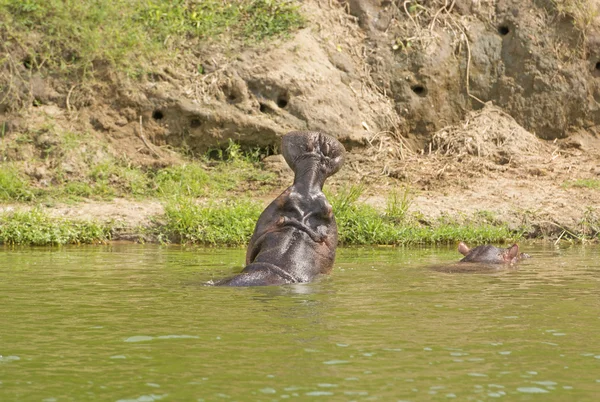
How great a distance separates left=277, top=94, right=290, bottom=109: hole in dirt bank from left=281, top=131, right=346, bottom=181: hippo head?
20.9ft

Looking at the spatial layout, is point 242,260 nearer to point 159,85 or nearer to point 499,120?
point 159,85

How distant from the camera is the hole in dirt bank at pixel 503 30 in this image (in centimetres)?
1660

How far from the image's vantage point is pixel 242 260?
382 inches

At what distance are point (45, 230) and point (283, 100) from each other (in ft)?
16.6

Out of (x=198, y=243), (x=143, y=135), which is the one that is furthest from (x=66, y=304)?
(x=143, y=135)

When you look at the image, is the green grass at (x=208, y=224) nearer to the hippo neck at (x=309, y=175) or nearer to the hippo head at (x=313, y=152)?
the hippo head at (x=313, y=152)

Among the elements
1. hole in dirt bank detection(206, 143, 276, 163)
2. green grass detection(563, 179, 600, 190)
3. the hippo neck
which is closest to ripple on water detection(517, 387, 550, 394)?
the hippo neck

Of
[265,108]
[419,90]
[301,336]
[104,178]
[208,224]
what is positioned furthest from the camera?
[419,90]

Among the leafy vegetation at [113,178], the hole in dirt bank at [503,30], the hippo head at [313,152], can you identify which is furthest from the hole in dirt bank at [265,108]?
the hippo head at [313,152]

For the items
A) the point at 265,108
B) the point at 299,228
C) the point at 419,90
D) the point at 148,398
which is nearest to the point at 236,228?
the point at 299,228

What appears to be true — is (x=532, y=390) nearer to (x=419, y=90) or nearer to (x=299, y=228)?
(x=299, y=228)

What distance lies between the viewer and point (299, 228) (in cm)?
802

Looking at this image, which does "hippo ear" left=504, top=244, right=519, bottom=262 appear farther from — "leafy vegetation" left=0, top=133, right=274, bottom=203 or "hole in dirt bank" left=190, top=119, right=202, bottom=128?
"hole in dirt bank" left=190, top=119, right=202, bottom=128

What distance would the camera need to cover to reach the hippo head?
8.54 meters
